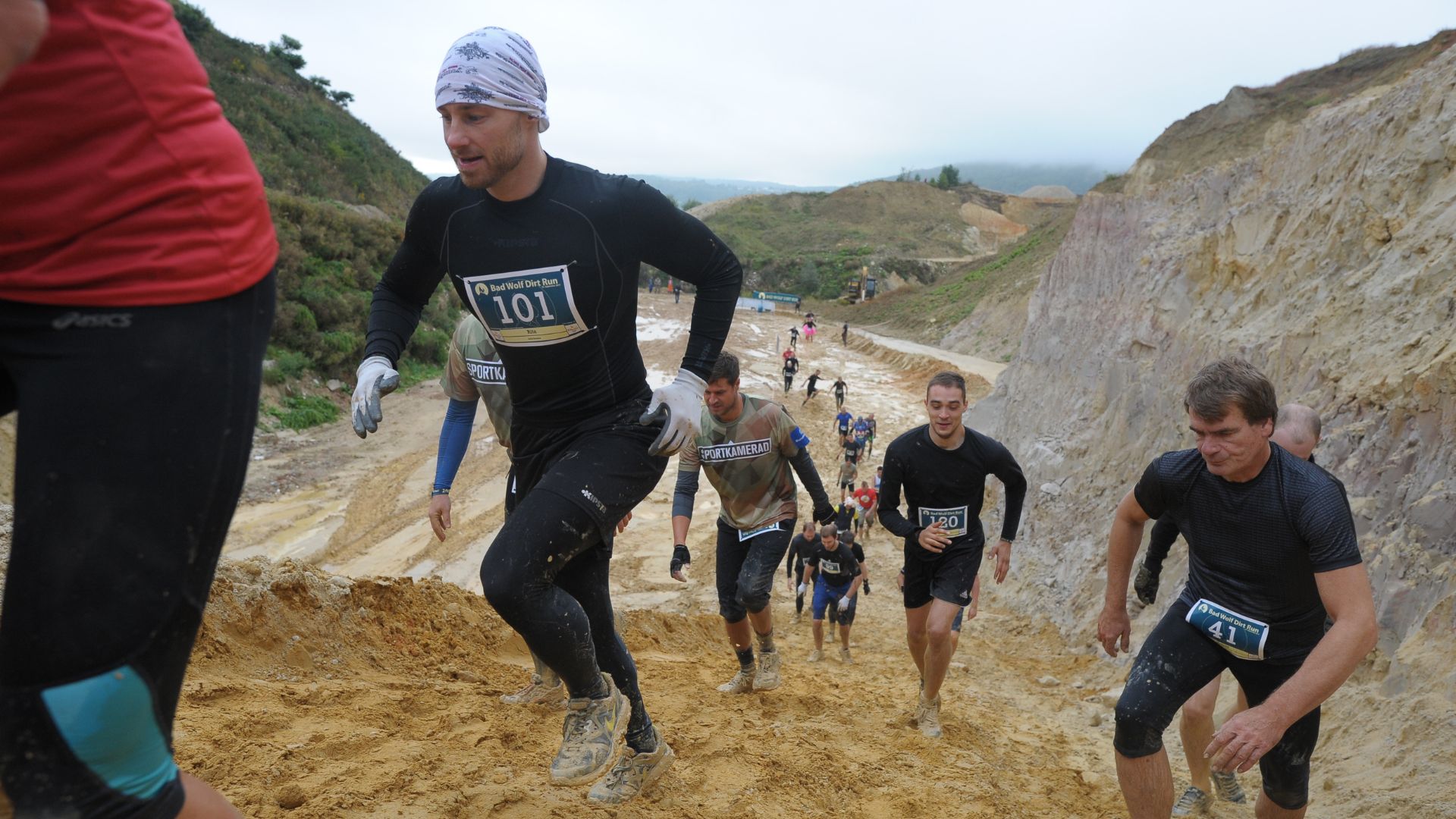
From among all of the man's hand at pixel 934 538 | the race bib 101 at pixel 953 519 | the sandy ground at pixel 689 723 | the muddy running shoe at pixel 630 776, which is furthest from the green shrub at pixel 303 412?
the muddy running shoe at pixel 630 776

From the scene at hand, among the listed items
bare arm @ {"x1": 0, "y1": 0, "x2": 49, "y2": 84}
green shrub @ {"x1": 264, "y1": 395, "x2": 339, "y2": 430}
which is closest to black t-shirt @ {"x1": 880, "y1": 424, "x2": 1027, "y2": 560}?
bare arm @ {"x1": 0, "y1": 0, "x2": 49, "y2": 84}

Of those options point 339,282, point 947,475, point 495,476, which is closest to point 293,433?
point 495,476

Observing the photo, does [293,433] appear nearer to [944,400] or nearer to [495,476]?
[495,476]

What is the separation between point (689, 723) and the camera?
4910mm

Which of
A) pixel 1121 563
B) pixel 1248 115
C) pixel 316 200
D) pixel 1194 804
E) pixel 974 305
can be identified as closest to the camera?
pixel 1121 563

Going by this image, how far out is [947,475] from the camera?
19.6 ft

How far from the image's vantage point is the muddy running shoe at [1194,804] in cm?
500

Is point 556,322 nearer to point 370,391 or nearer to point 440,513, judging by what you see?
point 370,391

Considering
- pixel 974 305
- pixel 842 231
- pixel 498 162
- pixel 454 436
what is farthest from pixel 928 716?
pixel 842 231

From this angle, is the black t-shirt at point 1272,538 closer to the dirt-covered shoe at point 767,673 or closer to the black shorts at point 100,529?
the dirt-covered shoe at point 767,673

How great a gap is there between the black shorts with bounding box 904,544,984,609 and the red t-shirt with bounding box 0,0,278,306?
16.9 ft

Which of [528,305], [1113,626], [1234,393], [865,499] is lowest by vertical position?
[865,499]

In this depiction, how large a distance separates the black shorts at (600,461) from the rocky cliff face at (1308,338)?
16.2ft

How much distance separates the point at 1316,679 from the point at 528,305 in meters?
2.94
